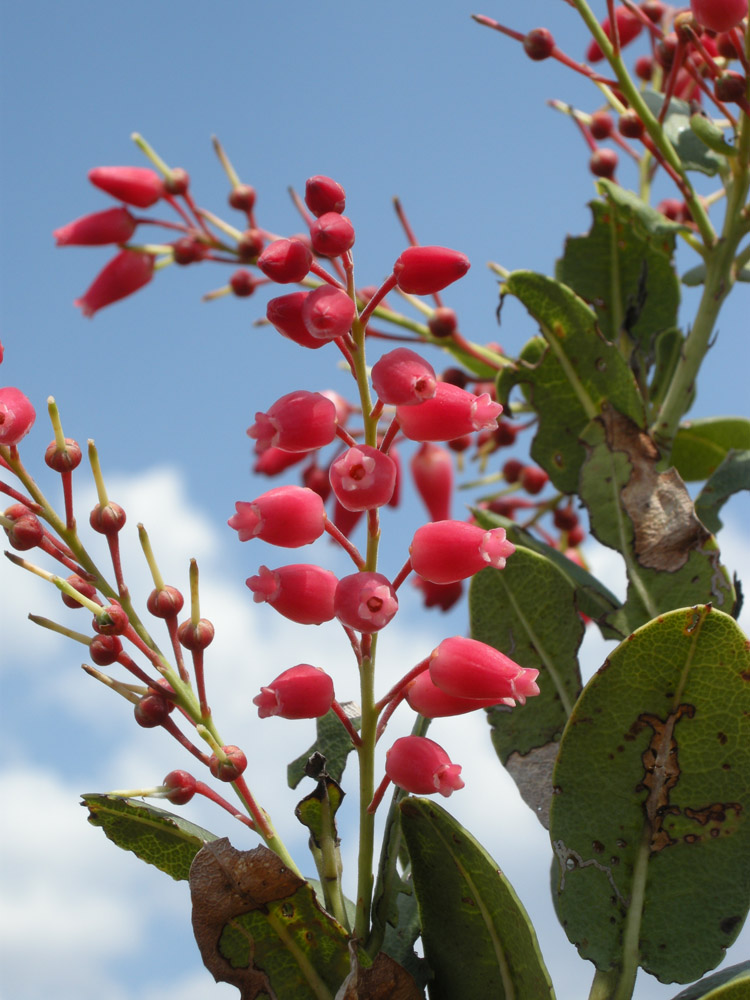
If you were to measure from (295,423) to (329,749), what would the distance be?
1.44 feet

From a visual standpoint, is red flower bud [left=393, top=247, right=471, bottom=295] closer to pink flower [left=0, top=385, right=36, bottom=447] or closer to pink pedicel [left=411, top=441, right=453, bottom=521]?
pink flower [left=0, top=385, right=36, bottom=447]

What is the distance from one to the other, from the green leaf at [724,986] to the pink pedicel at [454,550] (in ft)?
1.43

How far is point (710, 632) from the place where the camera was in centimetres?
102

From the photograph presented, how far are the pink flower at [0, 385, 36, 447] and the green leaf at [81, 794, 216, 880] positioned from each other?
356 millimetres

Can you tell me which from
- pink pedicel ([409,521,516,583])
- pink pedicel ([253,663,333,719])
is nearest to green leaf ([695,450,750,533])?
pink pedicel ([409,521,516,583])

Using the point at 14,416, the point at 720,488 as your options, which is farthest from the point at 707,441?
the point at 14,416

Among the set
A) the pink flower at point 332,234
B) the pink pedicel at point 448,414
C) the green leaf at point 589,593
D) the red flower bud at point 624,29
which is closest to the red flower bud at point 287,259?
the pink flower at point 332,234

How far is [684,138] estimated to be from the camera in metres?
1.75

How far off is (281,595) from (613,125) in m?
1.53

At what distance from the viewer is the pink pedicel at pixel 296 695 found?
92cm

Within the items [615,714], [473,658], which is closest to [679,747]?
[615,714]

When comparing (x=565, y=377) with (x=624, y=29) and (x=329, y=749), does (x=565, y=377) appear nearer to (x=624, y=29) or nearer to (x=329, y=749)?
(x=329, y=749)

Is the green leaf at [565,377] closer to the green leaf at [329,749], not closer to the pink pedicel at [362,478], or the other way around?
the green leaf at [329,749]

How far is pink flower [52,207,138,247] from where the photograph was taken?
1792mm
